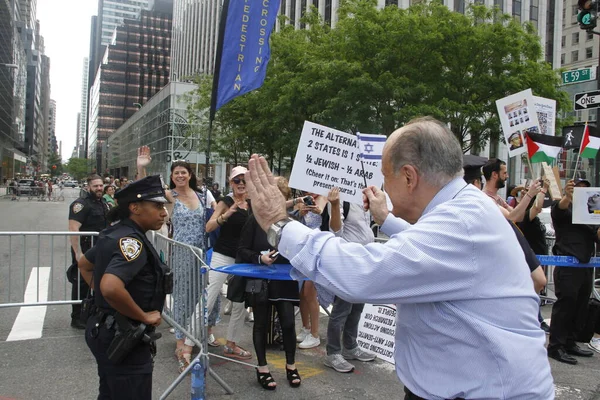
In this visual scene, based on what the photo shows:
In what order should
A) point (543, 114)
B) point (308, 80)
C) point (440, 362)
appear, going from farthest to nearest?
point (308, 80)
point (543, 114)
point (440, 362)

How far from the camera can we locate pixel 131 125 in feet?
285

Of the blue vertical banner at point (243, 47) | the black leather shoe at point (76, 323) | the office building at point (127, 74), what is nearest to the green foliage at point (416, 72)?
the blue vertical banner at point (243, 47)

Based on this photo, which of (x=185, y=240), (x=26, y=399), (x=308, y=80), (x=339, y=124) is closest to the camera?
(x=26, y=399)

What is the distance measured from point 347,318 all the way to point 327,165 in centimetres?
215

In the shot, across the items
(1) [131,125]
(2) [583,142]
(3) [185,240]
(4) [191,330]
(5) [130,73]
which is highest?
(5) [130,73]

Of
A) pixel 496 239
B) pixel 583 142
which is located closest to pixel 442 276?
pixel 496 239

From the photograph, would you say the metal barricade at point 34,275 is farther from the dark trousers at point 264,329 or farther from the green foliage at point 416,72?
the green foliage at point 416,72

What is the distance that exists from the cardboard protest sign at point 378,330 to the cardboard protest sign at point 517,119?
2395mm

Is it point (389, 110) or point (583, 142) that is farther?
point (389, 110)

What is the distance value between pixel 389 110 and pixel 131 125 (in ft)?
249

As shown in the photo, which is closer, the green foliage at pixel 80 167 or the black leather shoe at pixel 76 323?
the black leather shoe at pixel 76 323

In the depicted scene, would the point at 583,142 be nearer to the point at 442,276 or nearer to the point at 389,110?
the point at 442,276

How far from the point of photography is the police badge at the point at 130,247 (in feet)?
9.14

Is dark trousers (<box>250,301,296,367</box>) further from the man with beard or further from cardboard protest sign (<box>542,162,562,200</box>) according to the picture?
cardboard protest sign (<box>542,162,562,200</box>)
